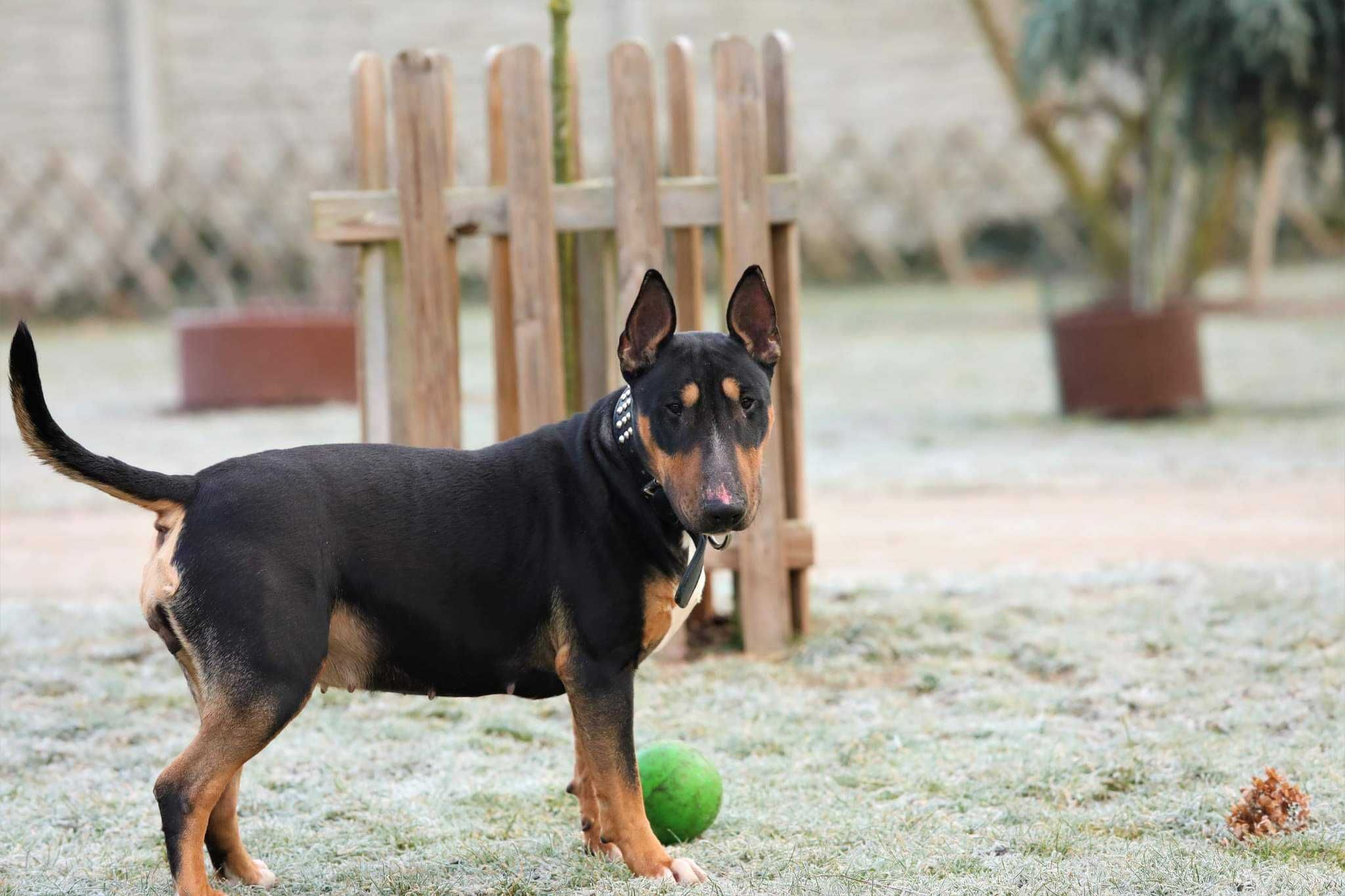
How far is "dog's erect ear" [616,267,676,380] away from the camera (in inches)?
133

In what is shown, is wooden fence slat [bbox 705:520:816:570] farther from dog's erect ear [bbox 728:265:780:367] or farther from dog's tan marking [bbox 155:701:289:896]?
dog's tan marking [bbox 155:701:289:896]

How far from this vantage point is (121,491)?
3221 mm

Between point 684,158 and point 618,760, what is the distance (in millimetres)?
2676

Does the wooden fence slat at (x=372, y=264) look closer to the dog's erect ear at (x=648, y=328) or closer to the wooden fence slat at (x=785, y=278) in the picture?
the wooden fence slat at (x=785, y=278)

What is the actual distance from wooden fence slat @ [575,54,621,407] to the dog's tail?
93.0 inches

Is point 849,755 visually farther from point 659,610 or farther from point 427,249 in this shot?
point 427,249

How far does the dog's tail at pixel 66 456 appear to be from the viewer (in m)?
3.15

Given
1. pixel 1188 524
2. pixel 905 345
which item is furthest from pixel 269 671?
pixel 905 345

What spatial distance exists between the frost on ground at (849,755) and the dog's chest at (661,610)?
1.70 feet

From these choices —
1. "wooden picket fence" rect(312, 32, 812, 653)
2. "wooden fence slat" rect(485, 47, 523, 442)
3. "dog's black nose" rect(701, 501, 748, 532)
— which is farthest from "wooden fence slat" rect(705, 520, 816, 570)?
"dog's black nose" rect(701, 501, 748, 532)

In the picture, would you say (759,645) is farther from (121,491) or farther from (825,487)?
(825,487)

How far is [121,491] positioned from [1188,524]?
5466mm

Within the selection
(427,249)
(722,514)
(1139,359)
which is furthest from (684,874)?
(1139,359)

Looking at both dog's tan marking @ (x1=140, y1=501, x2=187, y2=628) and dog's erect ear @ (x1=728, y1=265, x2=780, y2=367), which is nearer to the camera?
dog's tan marking @ (x1=140, y1=501, x2=187, y2=628)
